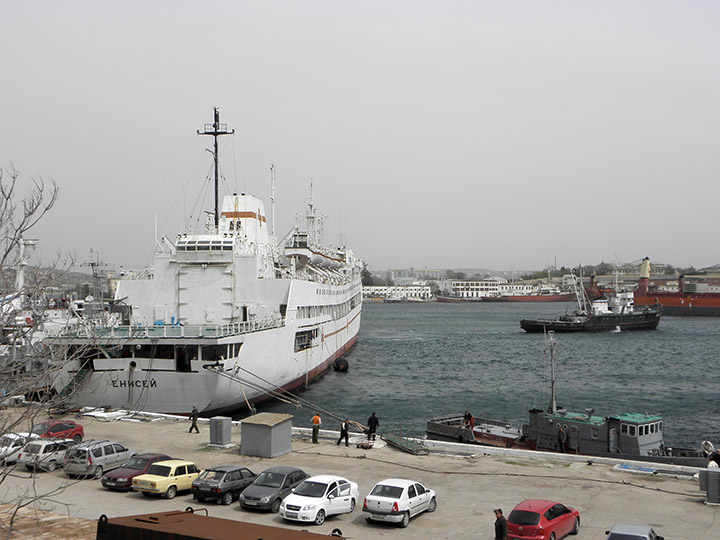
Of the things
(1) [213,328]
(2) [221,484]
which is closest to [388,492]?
(2) [221,484]

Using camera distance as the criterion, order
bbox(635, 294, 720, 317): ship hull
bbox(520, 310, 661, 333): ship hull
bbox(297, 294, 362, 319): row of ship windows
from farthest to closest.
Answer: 1. bbox(635, 294, 720, 317): ship hull
2. bbox(520, 310, 661, 333): ship hull
3. bbox(297, 294, 362, 319): row of ship windows

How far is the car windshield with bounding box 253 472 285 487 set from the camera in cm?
1573

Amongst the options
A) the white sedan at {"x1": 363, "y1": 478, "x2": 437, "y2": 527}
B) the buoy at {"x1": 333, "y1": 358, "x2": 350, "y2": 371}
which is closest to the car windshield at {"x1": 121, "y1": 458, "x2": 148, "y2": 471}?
the white sedan at {"x1": 363, "y1": 478, "x2": 437, "y2": 527}

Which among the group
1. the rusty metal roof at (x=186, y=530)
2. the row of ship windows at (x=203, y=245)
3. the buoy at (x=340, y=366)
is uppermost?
the row of ship windows at (x=203, y=245)

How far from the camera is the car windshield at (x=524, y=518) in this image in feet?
42.4

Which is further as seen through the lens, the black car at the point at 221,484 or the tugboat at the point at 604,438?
the tugboat at the point at 604,438

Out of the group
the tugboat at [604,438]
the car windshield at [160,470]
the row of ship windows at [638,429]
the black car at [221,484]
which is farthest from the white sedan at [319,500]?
the row of ship windows at [638,429]

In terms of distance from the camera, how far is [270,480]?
626 inches

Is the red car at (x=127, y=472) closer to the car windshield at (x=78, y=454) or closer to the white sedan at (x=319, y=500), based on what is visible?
the car windshield at (x=78, y=454)

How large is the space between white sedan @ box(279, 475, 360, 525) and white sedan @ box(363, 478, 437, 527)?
682mm

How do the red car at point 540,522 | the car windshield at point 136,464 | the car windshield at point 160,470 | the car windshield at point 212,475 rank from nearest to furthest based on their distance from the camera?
the red car at point 540,522, the car windshield at point 212,475, the car windshield at point 160,470, the car windshield at point 136,464

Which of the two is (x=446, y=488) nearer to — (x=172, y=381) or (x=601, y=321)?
(x=172, y=381)

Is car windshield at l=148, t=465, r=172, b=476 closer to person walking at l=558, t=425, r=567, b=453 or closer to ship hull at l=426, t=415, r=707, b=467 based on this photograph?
ship hull at l=426, t=415, r=707, b=467

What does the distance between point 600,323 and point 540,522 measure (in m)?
98.6
